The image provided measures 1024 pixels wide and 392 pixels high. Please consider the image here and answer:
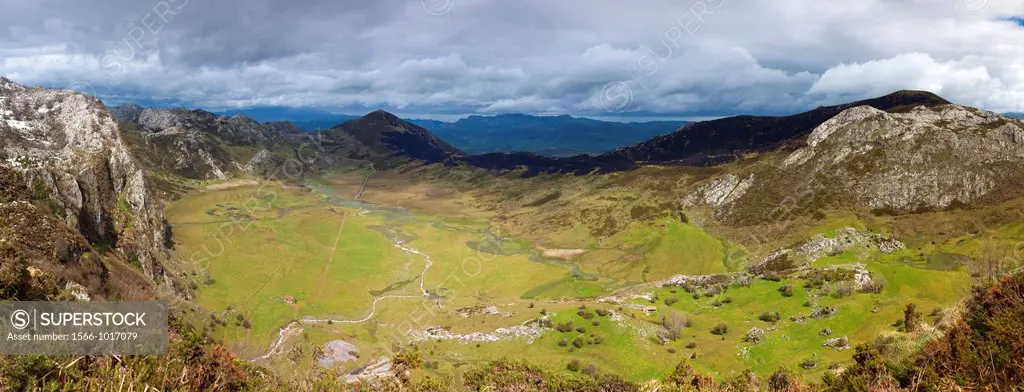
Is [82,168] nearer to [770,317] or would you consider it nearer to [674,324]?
[674,324]

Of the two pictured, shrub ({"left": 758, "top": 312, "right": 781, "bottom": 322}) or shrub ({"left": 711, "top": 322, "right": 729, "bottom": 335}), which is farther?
shrub ({"left": 758, "top": 312, "right": 781, "bottom": 322})

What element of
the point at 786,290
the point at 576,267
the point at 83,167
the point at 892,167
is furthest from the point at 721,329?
the point at 892,167

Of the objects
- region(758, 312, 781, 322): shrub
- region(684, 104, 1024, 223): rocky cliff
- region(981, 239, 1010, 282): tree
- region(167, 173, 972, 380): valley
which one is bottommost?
region(167, 173, 972, 380): valley

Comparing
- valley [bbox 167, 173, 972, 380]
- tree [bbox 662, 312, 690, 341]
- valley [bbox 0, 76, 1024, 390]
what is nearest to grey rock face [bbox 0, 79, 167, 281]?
valley [bbox 0, 76, 1024, 390]

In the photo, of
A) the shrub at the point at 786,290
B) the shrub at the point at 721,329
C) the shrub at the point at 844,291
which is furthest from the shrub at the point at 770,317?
the shrub at the point at 844,291

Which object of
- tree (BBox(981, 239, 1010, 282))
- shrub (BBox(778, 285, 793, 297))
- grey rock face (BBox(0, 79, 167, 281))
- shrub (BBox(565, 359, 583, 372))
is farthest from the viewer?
shrub (BBox(778, 285, 793, 297))

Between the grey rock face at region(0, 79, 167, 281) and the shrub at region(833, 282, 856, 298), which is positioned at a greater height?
the grey rock face at region(0, 79, 167, 281)

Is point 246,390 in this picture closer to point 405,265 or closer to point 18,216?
point 18,216

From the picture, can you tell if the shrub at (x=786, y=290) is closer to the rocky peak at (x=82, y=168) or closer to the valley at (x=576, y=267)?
the valley at (x=576, y=267)

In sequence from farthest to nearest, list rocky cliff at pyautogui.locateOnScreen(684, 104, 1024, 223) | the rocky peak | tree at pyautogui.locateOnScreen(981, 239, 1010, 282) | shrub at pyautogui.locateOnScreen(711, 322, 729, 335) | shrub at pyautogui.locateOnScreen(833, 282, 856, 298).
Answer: rocky cliff at pyautogui.locateOnScreen(684, 104, 1024, 223) < shrub at pyautogui.locateOnScreen(833, 282, 856, 298) < tree at pyautogui.locateOnScreen(981, 239, 1010, 282) < the rocky peak < shrub at pyautogui.locateOnScreen(711, 322, 729, 335)

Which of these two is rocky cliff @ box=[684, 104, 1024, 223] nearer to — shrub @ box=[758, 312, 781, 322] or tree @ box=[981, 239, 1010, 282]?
tree @ box=[981, 239, 1010, 282]
